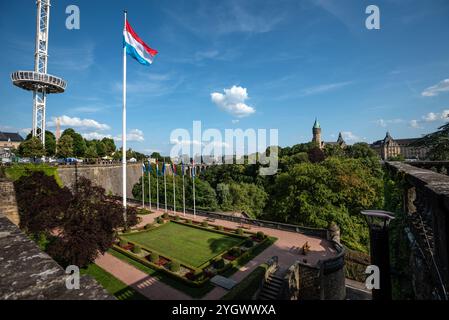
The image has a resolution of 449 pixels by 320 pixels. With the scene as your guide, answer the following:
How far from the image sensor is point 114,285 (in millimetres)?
14297

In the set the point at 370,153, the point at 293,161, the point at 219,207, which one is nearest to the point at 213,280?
the point at 219,207

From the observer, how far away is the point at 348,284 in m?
19.6

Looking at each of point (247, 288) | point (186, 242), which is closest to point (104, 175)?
point (186, 242)

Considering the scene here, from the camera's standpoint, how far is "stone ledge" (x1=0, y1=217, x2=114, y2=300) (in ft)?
7.64

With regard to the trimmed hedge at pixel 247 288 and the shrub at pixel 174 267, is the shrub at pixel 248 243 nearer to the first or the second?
the trimmed hedge at pixel 247 288

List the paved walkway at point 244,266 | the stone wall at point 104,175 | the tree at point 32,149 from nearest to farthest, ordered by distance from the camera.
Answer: the paved walkway at point 244,266
the tree at point 32,149
the stone wall at point 104,175

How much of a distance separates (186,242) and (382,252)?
1979 cm

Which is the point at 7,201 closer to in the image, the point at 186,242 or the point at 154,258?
the point at 154,258

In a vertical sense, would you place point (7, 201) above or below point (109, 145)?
below

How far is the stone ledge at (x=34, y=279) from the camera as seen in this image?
7.64 ft

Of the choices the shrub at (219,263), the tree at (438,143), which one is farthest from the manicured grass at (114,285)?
the tree at (438,143)

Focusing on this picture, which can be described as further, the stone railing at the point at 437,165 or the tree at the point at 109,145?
the tree at the point at 109,145

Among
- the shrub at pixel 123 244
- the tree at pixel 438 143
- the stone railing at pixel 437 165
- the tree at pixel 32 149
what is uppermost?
the tree at pixel 32 149

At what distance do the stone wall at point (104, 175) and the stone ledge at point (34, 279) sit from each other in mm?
36462
